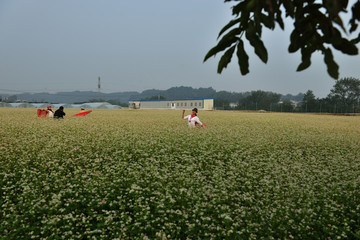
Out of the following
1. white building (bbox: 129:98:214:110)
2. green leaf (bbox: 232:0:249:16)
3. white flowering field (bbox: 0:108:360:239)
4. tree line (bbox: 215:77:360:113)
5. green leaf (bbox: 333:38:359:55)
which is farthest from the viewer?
white building (bbox: 129:98:214:110)

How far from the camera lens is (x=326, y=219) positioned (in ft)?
14.3

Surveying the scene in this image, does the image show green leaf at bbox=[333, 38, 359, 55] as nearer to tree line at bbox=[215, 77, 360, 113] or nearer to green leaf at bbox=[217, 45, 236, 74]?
green leaf at bbox=[217, 45, 236, 74]

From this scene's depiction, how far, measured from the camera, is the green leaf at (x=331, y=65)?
6.04 feet

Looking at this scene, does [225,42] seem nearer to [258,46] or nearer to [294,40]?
[258,46]

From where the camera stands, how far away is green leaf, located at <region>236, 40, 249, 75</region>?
212 cm

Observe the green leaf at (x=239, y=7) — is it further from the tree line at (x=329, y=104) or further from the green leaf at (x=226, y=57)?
the tree line at (x=329, y=104)

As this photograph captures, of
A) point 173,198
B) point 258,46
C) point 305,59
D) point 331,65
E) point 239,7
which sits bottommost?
point 173,198

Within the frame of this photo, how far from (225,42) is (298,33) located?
66cm

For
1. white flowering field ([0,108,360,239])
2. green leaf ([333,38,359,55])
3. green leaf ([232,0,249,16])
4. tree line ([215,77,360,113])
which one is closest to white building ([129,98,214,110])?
tree line ([215,77,360,113])

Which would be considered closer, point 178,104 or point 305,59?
point 305,59

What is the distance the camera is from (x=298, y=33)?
Result: 1.98 metres

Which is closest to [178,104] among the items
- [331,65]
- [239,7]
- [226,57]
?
[226,57]

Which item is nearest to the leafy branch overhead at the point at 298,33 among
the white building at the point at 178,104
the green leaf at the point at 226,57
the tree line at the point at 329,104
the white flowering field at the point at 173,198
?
the green leaf at the point at 226,57

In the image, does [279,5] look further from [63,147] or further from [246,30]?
[63,147]
